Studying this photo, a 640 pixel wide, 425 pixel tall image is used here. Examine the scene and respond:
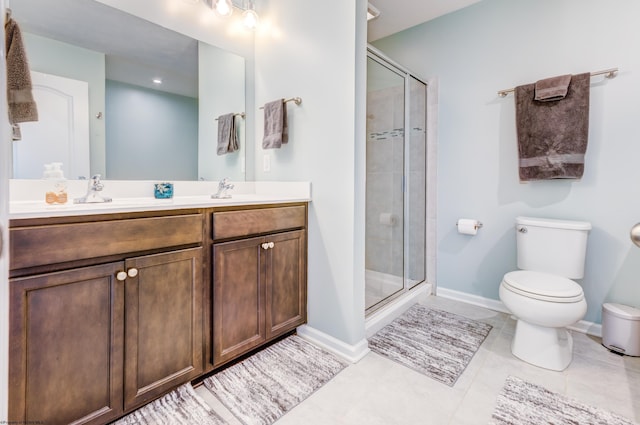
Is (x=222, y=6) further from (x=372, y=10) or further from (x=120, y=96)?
(x=372, y=10)

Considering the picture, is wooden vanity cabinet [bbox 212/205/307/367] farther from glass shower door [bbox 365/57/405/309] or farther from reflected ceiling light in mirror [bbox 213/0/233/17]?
reflected ceiling light in mirror [bbox 213/0/233/17]

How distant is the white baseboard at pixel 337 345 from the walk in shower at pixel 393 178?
46 centimetres

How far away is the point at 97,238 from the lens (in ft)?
3.56

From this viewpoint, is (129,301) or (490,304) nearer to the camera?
(129,301)

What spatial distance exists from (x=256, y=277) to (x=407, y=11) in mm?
2445

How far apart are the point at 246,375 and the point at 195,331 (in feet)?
1.28

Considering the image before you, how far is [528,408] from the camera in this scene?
1323mm

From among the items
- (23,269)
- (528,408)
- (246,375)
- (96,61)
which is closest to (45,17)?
(96,61)

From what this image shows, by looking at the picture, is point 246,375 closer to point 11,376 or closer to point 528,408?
point 11,376

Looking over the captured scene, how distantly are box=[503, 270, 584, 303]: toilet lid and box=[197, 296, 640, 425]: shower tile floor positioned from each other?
40cm

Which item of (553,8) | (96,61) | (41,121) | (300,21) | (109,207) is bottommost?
(109,207)

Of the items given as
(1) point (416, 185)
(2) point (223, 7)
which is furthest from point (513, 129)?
(2) point (223, 7)

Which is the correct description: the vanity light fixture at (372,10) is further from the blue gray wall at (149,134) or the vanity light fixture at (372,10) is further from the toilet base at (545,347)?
the toilet base at (545,347)

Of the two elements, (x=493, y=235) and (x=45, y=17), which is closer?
(x=45, y=17)
